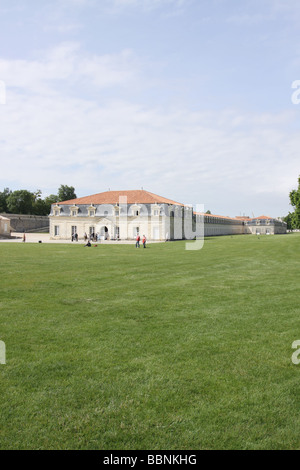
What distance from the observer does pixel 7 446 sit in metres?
3.55

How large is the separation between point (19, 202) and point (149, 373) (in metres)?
110

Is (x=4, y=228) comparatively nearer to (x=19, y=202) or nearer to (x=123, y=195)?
(x=123, y=195)

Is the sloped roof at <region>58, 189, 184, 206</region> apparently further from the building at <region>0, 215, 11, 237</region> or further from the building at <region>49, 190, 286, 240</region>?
the building at <region>0, 215, 11, 237</region>

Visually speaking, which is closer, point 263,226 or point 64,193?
point 64,193

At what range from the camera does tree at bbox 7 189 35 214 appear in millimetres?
105188

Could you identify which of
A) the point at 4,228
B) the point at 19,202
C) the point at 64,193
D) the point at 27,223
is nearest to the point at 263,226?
the point at 64,193

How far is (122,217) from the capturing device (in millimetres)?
60750

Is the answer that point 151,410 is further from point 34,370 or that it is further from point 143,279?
point 143,279

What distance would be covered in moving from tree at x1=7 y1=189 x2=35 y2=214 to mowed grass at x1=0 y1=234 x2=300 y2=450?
103 m

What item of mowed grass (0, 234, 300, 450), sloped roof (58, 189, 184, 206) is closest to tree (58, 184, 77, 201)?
sloped roof (58, 189, 184, 206)

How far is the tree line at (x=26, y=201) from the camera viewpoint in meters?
106

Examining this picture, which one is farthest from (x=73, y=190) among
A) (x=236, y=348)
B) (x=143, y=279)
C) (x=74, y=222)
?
(x=236, y=348)

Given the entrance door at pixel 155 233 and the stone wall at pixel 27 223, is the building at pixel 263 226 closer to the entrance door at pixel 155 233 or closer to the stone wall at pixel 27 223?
the stone wall at pixel 27 223

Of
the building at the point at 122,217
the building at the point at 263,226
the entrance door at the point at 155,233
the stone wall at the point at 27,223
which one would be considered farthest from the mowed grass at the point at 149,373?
the building at the point at 263,226
